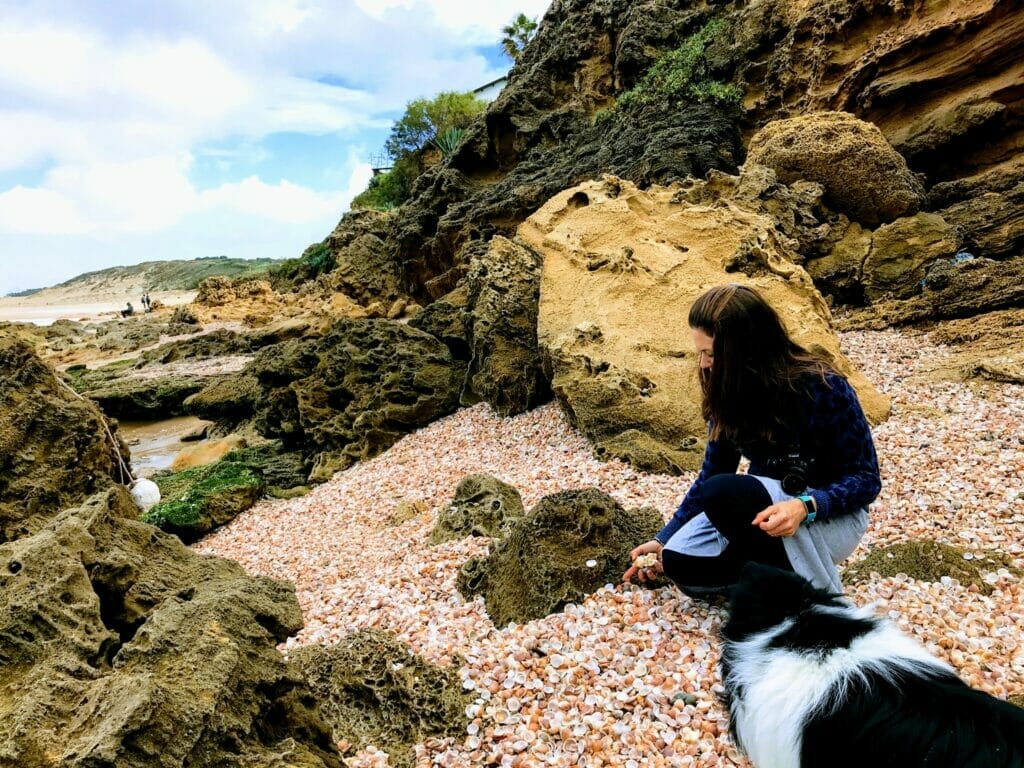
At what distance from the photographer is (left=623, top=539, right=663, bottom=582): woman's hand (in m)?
3.49

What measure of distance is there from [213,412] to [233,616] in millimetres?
11246

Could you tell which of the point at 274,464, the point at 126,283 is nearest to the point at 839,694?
the point at 274,464

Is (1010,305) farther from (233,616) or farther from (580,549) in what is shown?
(233,616)

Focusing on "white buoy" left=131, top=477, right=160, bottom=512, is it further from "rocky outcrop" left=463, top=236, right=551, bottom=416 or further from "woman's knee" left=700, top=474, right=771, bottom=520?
"woman's knee" left=700, top=474, right=771, bottom=520

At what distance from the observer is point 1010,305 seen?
8.44 meters

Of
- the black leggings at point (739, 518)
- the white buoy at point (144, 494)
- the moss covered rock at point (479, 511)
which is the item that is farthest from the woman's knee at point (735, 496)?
the white buoy at point (144, 494)

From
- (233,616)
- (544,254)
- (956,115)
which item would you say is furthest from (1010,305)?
(233,616)

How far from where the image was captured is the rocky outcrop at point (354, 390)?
9.30m

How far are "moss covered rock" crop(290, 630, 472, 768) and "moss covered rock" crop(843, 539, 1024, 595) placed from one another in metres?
2.42

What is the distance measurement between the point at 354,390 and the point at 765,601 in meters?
8.69

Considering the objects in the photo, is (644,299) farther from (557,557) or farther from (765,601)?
(765,601)

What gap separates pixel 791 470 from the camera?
297cm

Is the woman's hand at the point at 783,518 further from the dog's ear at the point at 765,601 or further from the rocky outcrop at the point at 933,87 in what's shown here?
the rocky outcrop at the point at 933,87

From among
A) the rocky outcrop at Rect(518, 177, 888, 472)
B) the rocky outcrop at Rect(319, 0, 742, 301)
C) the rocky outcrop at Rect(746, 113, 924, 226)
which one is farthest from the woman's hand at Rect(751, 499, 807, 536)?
the rocky outcrop at Rect(319, 0, 742, 301)
